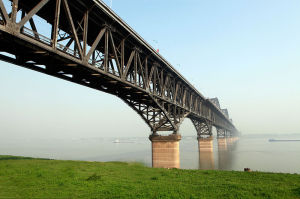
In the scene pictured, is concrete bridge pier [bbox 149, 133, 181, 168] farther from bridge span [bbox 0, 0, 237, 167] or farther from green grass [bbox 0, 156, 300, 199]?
green grass [bbox 0, 156, 300, 199]

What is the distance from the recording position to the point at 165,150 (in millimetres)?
31656

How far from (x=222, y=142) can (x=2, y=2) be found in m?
112

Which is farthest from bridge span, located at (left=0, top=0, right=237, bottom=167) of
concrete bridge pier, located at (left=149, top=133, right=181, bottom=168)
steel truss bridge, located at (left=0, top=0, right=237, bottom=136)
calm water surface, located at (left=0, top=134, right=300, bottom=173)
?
calm water surface, located at (left=0, top=134, right=300, bottom=173)

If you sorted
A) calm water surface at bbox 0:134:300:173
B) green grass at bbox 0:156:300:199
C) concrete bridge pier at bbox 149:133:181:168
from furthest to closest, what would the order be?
calm water surface at bbox 0:134:300:173, concrete bridge pier at bbox 149:133:181:168, green grass at bbox 0:156:300:199

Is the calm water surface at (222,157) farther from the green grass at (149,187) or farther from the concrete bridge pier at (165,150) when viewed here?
the green grass at (149,187)

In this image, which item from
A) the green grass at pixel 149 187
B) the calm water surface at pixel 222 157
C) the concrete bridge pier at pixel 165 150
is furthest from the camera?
the calm water surface at pixel 222 157

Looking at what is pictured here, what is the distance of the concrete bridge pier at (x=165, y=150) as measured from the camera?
1217 inches

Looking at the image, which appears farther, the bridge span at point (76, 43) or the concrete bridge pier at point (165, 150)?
the concrete bridge pier at point (165, 150)

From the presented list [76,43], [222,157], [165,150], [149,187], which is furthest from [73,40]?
[222,157]

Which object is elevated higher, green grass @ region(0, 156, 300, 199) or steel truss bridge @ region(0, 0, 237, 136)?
steel truss bridge @ region(0, 0, 237, 136)

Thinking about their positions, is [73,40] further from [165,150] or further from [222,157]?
[222,157]

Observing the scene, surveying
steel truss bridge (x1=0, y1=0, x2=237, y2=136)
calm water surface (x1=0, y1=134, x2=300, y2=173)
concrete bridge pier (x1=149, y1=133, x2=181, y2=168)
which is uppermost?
steel truss bridge (x1=0, y1=0, x2=237, y2=136)

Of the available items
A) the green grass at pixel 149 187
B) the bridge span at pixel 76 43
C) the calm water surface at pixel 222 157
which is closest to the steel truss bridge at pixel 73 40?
the bridge span at pixel 76 43

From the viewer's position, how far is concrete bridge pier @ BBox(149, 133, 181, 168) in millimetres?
30922
